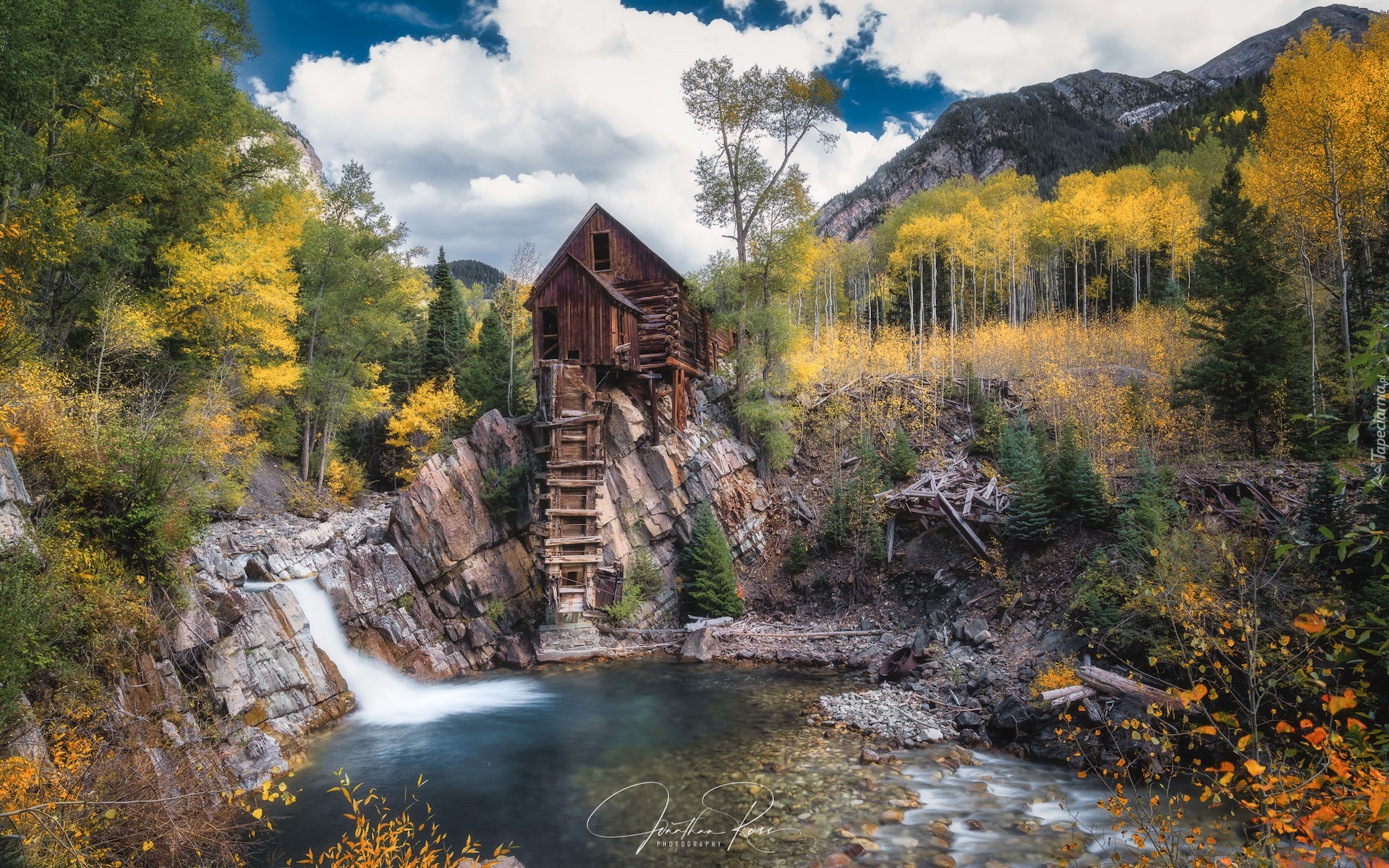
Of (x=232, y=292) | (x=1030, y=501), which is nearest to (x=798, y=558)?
(x=1030, y=501)

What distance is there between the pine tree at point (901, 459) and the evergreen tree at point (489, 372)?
56.8 feet

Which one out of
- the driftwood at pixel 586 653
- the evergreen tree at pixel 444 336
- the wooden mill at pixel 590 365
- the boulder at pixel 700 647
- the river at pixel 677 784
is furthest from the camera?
the evergreen tree at pixel 444 336

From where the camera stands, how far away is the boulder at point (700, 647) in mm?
18797

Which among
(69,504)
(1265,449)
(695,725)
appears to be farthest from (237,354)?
(1265,449)

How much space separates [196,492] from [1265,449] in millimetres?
25721

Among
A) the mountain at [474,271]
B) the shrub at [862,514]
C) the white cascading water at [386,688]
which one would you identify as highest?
the mountain at [474,271]

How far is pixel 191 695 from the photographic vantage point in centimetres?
1119

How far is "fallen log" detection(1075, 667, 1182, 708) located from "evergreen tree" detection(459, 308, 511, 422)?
2435cm

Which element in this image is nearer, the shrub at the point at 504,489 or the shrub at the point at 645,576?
the shrub at the point at 504,489

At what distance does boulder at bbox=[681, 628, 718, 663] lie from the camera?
18797mm

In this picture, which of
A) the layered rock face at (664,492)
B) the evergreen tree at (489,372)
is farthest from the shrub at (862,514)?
the evergreen tree at (489,372)

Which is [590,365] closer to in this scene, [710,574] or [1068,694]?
[710,574]

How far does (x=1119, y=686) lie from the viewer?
11.1 metres

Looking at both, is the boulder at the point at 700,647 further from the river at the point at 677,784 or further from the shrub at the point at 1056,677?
the shrub at the point at 1056,677
